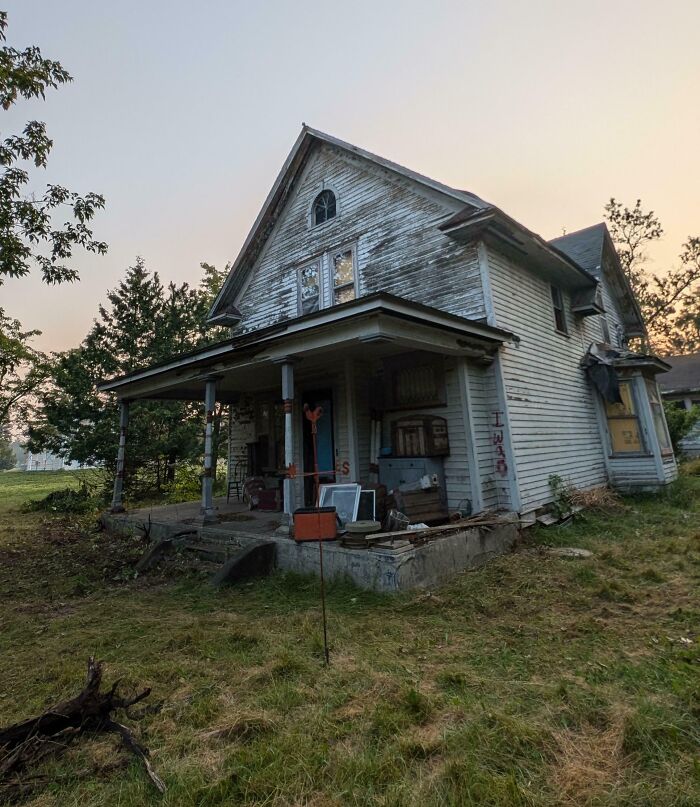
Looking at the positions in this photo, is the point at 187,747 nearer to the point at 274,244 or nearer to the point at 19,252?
the point at 19,252

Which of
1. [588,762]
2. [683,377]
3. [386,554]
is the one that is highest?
[683,377]

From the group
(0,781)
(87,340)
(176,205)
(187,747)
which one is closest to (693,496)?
(187,747)

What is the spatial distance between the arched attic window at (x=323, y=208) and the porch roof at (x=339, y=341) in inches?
186

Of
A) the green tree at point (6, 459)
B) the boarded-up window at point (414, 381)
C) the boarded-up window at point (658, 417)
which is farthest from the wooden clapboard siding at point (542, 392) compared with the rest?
the green tree at point (6, 459)

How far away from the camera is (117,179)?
956 cm

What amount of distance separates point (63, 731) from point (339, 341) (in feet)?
15.8

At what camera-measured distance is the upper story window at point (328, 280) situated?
10070 mm

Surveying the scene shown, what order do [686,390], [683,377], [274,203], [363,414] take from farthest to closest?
[683,377], [686,390], [274,203], [363,414]

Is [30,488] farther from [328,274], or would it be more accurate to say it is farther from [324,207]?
[324,207]

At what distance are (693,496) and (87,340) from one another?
69.6 feet

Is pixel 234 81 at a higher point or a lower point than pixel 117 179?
higher

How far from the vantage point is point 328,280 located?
33.9 ft

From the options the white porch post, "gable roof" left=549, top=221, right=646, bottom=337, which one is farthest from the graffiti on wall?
"gable roof" left=549, top=221, right=646, bottom=337

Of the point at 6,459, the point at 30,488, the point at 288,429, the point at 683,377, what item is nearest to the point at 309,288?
the point at 288,429
